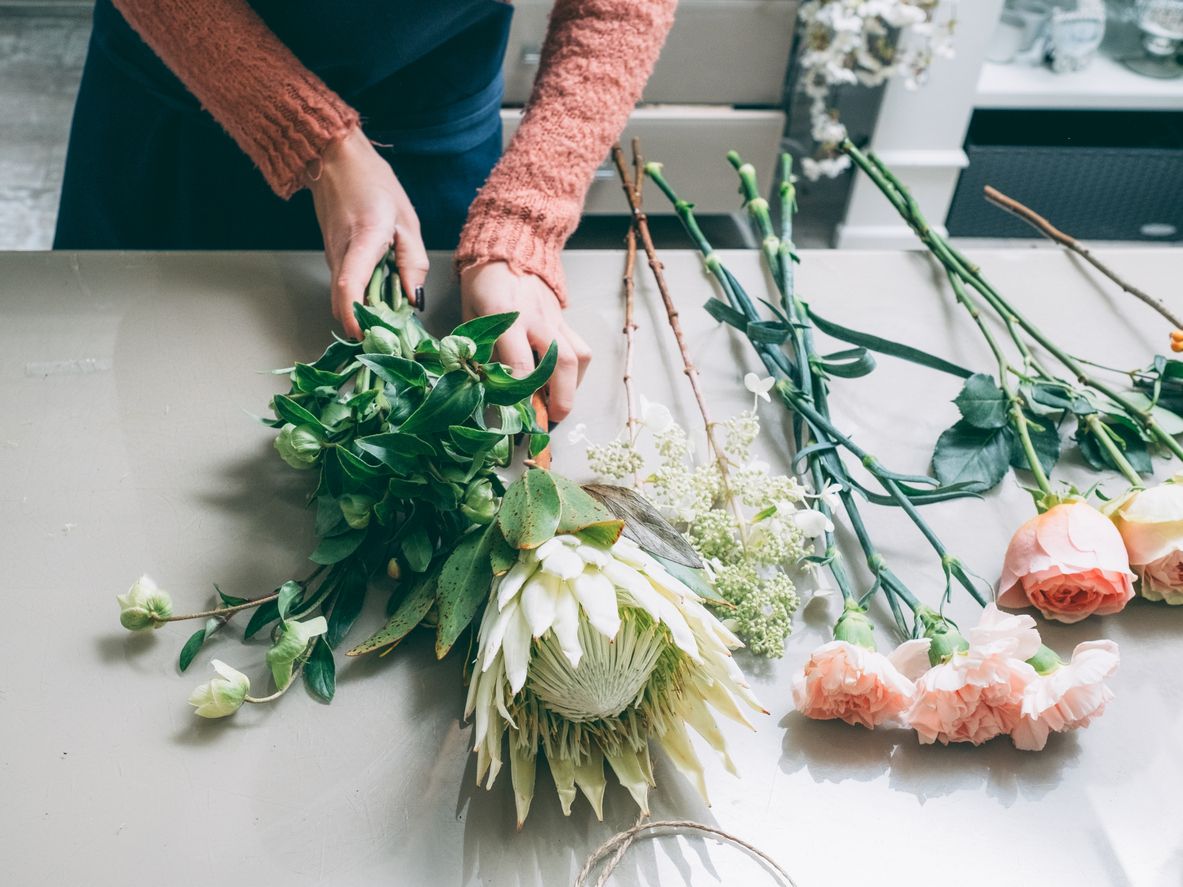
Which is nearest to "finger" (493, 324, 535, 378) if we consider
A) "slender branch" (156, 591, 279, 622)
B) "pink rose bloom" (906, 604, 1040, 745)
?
"slender branch" (156, 591, 279, 622)

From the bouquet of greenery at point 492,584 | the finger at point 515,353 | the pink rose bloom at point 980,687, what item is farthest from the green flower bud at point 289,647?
the pink rose bloom at point 980,687

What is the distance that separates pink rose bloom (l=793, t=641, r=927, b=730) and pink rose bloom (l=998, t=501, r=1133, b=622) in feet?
0.31

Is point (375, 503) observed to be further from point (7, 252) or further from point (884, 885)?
point (7, 252)

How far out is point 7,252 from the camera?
0.79m

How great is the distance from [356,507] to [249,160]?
48cm

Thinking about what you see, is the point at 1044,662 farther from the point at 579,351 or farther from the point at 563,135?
the point at 563,135

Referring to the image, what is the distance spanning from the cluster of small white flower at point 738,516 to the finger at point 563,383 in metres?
0.04

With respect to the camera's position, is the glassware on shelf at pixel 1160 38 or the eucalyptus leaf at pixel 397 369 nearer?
the eucalyptus leaf at pixel 397 369

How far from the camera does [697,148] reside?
73.0 inches

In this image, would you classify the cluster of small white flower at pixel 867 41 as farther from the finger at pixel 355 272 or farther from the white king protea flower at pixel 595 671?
the white king protea flower at pixel 595 671

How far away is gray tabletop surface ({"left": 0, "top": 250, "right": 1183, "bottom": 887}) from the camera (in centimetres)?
46

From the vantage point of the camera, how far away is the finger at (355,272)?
681mm

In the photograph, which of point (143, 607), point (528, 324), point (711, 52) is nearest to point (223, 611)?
point (143, 607)

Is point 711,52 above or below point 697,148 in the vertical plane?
above
